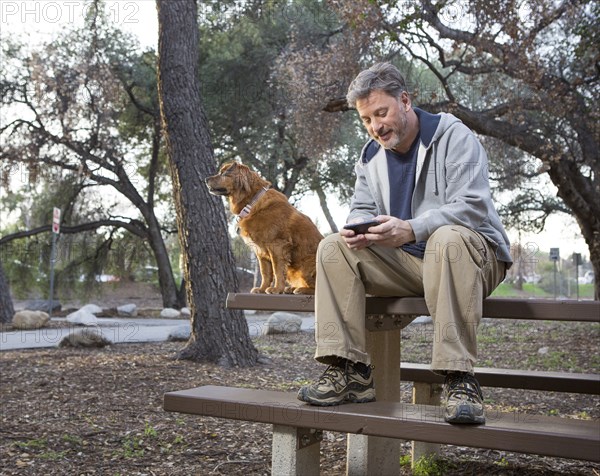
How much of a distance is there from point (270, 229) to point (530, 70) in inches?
289

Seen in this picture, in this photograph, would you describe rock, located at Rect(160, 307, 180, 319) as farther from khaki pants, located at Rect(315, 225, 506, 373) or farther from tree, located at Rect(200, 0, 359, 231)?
khaki pants, located at Rect(315, 225, 506, 373)

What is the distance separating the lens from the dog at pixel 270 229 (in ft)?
12.9

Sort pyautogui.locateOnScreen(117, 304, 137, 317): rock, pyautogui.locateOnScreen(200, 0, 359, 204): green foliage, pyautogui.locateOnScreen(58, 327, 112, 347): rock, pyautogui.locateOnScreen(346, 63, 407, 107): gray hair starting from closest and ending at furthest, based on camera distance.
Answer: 1. pyautogui.locateOnScreen(346, 63, 407, 107): gray hair
2. pyautogui.locateOnScreen(58, 327, 112, 347): rock
3. pyautogui.locateOnScreen(117, 304, 137, 317): rock
4. pyautogui.locateOnScreen(200, 0, 359, 204): green foliage

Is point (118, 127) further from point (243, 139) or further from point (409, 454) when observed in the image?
point (409, 454)

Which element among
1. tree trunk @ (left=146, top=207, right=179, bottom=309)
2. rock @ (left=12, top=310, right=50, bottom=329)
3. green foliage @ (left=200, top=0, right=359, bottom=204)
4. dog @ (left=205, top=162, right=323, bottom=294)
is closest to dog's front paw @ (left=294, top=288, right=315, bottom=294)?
dog @ (left=205, top=162, right=323, bottom=294)

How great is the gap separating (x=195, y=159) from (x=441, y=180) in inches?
208

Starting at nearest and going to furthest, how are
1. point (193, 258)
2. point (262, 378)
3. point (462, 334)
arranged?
1. point (462, 334)
2. point (262, 378)
3. point (193, 258)

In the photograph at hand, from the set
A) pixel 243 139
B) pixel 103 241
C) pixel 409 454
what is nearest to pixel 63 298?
pixel 103 241

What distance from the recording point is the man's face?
3.22 meters

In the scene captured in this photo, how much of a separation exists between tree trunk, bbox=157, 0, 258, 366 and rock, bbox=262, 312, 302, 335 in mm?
4334

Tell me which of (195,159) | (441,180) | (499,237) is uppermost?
(195,159)

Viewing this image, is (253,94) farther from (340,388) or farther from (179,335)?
(340,388)

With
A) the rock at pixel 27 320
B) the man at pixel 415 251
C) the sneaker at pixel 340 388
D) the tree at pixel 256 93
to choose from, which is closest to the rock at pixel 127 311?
the rock at pixel 27 320

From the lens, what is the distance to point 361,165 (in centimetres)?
359
